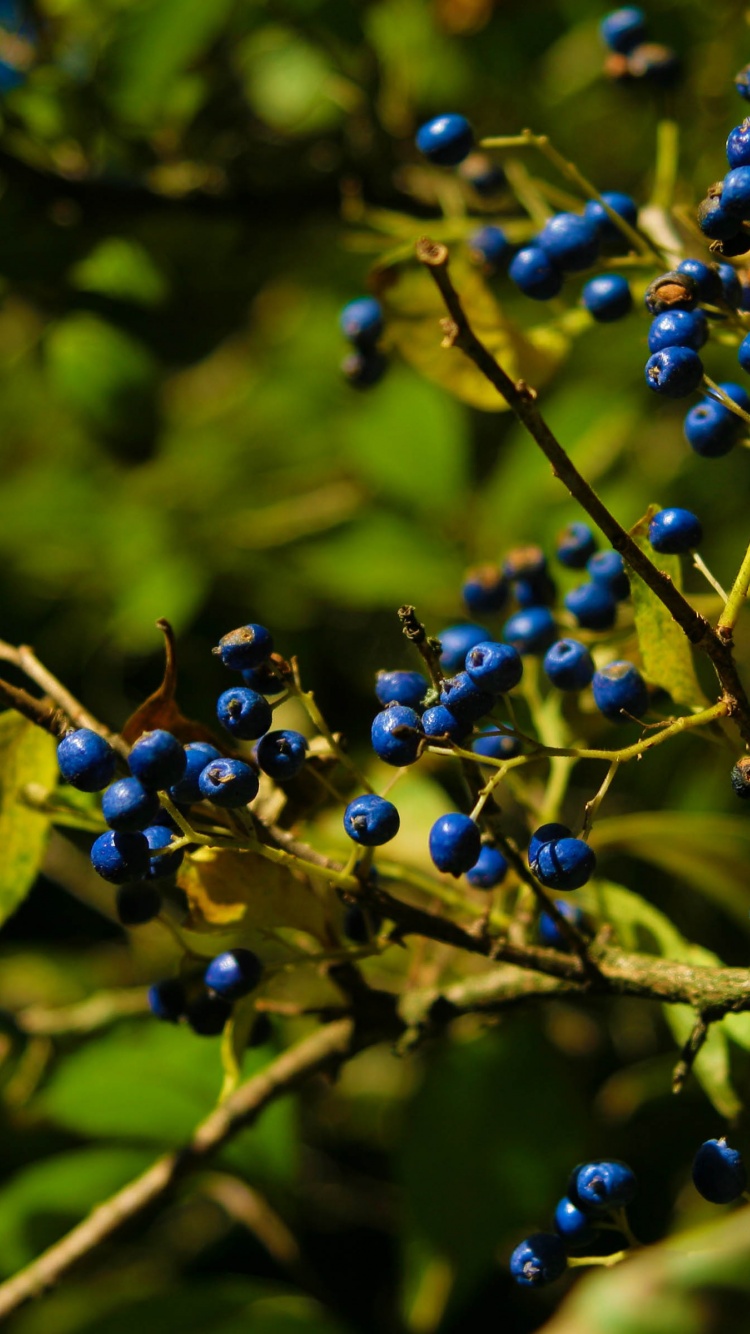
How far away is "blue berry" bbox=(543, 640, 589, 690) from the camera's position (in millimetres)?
1399

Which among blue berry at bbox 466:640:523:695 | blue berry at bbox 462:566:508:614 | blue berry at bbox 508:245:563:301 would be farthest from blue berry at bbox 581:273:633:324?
blue berry at bbox 466:640:523:695

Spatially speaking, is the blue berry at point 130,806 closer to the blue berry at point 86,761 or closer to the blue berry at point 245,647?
the blue berry at point 86,761

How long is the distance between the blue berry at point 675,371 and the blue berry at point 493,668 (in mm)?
298

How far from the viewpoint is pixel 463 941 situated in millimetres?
1233

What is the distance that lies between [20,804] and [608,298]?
2.97 ft

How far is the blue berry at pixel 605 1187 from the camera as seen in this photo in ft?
3.96

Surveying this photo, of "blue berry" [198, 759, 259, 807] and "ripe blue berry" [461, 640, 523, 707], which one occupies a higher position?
"blue berry" [198, 759, 259, 807]

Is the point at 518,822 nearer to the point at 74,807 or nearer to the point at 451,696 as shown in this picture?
the point at 74,807

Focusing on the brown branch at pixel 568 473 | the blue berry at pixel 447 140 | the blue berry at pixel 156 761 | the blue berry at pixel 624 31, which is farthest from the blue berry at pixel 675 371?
the blue berry at pixel 624 31

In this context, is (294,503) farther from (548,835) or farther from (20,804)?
(548,835)

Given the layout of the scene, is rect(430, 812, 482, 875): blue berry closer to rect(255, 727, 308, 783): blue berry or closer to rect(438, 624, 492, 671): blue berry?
rect(255, 727, 308, 783): blue berry

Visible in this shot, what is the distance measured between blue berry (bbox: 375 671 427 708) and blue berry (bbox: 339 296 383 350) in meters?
0.64

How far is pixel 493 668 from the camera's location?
112 centimetres

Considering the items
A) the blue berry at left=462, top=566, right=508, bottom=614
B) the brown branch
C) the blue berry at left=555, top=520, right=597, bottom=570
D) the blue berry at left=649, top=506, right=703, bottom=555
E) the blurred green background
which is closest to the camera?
the brown branch
